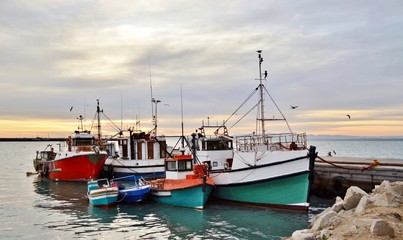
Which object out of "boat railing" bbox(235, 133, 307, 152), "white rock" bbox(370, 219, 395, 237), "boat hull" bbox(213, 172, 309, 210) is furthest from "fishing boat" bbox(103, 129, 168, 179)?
"white rock" bbox(370, 219, 395, 237)

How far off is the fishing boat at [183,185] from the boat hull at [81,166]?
14456 millimetres

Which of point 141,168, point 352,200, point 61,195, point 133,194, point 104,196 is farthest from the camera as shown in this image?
point 141,168

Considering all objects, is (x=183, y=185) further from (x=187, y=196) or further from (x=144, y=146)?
(x=144, y=146)

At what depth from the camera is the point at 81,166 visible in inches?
1528

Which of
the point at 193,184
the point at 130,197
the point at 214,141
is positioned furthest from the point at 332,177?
the point at 130,197

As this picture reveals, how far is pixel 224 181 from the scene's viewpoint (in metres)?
23.6

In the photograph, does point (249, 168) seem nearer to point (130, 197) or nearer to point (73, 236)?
point (130, 197)

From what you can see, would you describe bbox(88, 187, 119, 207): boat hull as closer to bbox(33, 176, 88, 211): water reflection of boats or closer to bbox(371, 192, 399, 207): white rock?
bbox(33, 176, 88, 211): water reflection of boats

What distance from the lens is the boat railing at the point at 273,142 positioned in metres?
23.1

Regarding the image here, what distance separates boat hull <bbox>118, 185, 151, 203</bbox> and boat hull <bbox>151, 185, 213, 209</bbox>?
3.50 feet

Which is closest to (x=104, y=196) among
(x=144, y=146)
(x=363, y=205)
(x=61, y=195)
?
(x=61, y=195)

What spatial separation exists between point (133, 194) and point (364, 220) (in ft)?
54.7

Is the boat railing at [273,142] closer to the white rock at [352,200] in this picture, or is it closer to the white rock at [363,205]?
the white rock at [352,200]

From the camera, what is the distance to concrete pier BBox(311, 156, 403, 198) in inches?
922
